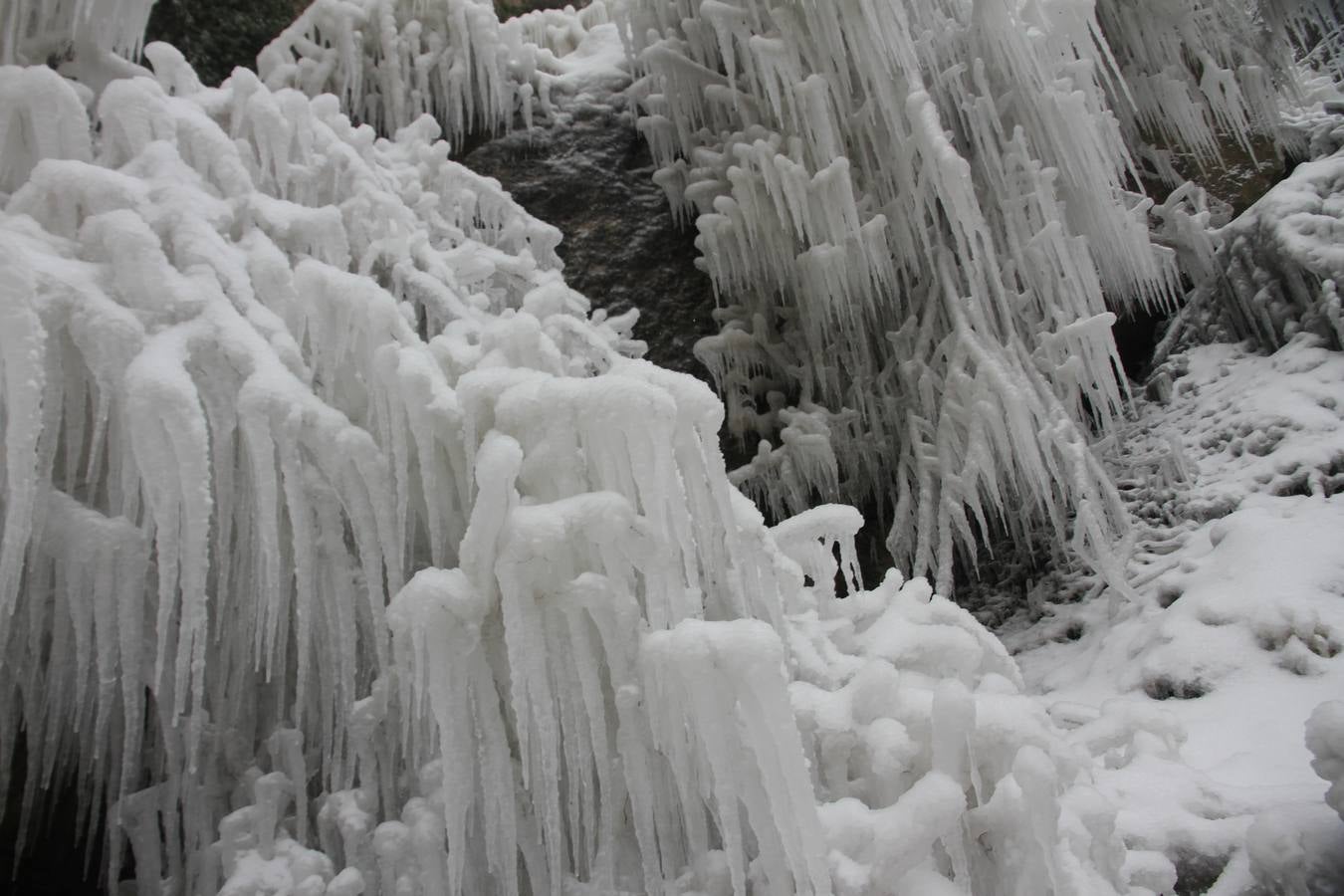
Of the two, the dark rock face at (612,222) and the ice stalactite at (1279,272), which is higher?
the dark rock face at (612,222)

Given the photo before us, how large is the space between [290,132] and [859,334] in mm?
4116

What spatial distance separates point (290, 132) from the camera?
3.35 metres

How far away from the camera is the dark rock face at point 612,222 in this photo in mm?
6309

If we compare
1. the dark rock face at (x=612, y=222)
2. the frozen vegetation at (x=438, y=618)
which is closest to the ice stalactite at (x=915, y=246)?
the dark rock face at (x=612, y=222)

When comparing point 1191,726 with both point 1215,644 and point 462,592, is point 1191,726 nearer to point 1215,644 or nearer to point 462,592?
point 1215,644

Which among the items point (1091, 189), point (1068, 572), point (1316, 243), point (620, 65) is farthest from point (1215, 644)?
point (620, 65)

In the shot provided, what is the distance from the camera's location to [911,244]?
582cm

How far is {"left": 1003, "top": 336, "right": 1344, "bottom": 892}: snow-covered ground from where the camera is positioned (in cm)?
302

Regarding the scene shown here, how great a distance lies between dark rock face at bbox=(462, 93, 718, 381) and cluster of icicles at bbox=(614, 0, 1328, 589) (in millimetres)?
242

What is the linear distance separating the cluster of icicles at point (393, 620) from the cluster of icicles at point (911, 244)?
2.86 meters

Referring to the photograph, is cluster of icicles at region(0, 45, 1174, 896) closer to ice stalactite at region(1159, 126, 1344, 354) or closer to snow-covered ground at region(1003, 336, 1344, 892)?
snow-covered ground at region(1003, 336, 1344, 892)

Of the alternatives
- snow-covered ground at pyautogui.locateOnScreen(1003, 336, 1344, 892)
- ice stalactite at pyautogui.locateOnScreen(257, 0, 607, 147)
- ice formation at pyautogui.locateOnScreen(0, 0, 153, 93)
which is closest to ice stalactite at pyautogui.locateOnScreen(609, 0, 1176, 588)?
snow-covered ground at pyautogui.locateOnScreen(1003, 336, 1344, 892)

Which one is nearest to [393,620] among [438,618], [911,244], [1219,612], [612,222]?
[438,618]

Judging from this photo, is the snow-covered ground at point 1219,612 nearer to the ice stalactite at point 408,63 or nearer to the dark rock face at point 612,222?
the dark rock face at point 612,222
